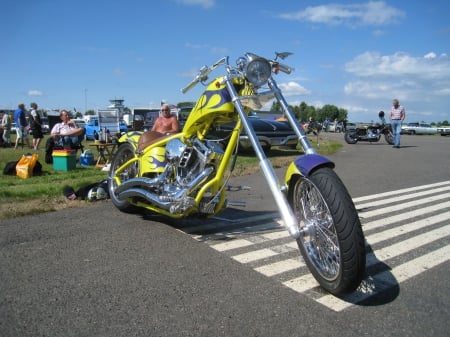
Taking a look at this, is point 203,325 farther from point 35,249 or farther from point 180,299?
point 35,249

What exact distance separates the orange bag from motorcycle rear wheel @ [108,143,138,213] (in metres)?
3.67

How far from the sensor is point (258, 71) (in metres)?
3.56

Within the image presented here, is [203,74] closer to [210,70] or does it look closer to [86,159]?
[210,70]

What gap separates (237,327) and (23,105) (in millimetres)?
16141

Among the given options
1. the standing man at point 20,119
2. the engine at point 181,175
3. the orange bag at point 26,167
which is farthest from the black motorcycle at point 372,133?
the engine at point 181,175

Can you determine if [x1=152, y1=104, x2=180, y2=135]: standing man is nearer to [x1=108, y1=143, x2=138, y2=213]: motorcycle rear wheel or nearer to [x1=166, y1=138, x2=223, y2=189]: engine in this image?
[x1=108, y1=143, x2=138, y2=213]: motorcycle rear wheel

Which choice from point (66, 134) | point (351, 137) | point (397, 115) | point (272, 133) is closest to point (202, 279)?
point (66, 134)

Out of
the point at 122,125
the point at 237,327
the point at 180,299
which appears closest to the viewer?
the point at 237,327

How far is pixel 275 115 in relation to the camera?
1608 centimetres

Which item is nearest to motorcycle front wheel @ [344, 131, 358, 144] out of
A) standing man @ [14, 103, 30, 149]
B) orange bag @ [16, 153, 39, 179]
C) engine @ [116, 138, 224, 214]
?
standing man @ [14, 103, 30, 149]

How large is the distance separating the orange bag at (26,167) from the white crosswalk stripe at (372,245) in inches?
215

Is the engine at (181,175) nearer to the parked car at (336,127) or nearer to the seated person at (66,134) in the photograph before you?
the seated person at (66,134)

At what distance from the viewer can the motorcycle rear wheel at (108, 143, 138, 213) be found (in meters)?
5.38

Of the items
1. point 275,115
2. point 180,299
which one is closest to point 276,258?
point 180,299
